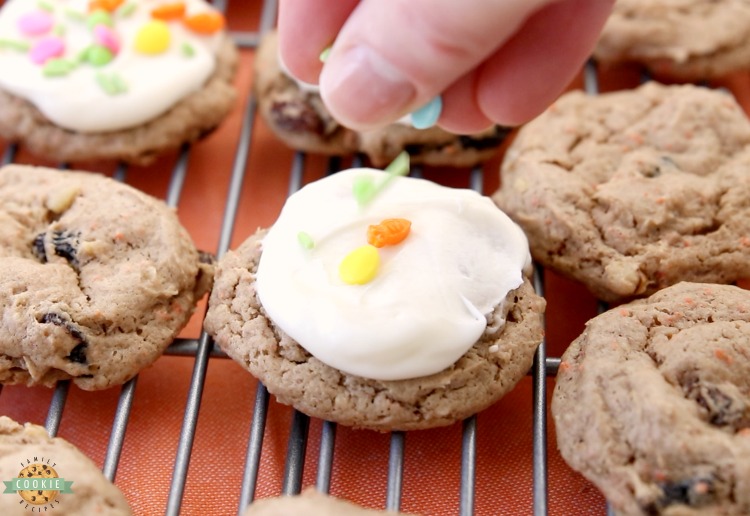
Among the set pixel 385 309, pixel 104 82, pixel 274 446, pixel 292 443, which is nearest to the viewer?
pixel 385 309

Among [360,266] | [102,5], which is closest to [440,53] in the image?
[360,266]

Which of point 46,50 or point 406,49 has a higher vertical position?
point 406,49

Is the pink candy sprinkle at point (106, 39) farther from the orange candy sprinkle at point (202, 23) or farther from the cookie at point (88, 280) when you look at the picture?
the cookie at point (88, 280)

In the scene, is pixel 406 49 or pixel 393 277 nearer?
pixel 406 49

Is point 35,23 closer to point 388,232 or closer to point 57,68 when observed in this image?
point 57,68

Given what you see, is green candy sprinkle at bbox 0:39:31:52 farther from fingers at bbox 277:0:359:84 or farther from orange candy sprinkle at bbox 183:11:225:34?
fingers at bbox 277:0:359:84

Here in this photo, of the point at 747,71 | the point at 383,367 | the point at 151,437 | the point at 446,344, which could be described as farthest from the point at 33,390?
the point at 747,71

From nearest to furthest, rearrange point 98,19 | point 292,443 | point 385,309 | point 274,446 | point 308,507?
1. point 308,507
2. point 385,309
3. point 292,443
4. point 274,446
5. point 98,19

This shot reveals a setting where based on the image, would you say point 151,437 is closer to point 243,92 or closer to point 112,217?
point 112,217
